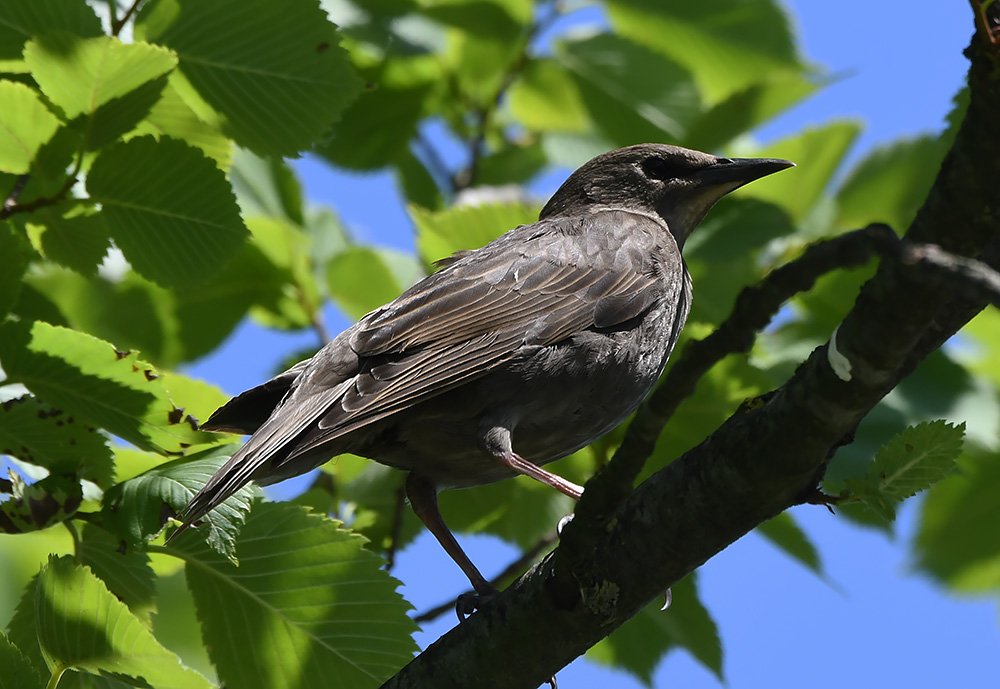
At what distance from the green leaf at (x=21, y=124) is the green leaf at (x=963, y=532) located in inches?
177

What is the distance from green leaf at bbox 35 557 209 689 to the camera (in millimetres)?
2902

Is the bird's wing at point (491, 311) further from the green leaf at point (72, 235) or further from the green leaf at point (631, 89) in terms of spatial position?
the green leaf at point (631, 89)

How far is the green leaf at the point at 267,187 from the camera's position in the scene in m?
5.46

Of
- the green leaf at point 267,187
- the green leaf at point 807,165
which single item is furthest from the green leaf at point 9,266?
the green leaf at point 807,165

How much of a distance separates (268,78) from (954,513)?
160 inches

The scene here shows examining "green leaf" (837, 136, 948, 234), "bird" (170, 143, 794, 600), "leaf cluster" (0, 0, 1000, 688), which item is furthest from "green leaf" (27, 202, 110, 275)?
"green leaf" (837, 136, 948, 234)

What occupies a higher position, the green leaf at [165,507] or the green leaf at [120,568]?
the green leaf at [120,568]

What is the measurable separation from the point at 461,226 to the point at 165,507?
2.20 m

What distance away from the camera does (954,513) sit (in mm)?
5625

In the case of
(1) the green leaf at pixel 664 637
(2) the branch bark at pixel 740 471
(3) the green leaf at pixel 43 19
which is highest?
(3) the green leaf at pixel 43 19

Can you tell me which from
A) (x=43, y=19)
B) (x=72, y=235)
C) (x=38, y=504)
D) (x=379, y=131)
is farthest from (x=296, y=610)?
(x=379, y=131)

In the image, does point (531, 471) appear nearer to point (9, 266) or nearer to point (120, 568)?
point (120, 568)

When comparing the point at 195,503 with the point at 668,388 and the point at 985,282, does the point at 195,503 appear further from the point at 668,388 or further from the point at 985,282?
the point at 985,282

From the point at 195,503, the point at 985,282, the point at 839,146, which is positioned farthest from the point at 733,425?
the point at 839,146
